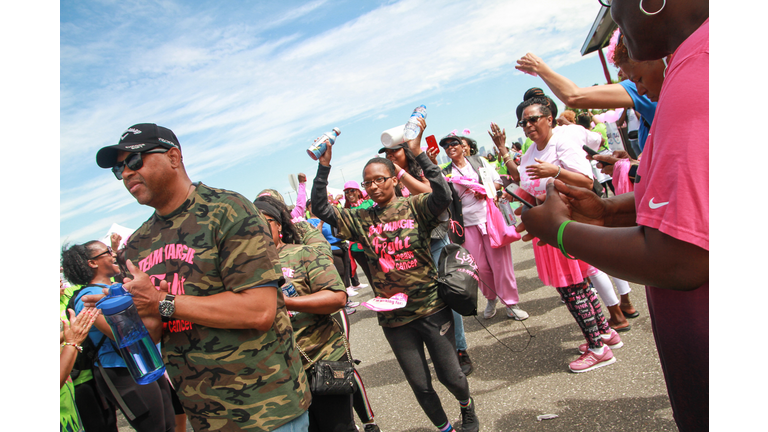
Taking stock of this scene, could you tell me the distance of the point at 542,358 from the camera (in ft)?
13.3

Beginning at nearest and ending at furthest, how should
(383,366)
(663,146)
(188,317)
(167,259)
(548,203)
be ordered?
(663,146), (548,203), (188,317), (167,259), (383,366)

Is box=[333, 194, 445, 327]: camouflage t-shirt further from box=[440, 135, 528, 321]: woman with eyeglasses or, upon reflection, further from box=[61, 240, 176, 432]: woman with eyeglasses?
box=[440, 135, 528, 321]: woman with eyeglasses

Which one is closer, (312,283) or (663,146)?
(663,146)

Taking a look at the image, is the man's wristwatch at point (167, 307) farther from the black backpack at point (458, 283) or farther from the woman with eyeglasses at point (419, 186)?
the woman with eyeglasses at point (419, 186)

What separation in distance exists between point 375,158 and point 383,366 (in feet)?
8.65

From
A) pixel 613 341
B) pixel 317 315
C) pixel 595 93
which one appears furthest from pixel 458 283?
pixel 613 341

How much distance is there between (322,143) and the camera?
10.7 feet

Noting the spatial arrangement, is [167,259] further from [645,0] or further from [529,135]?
[529,135]

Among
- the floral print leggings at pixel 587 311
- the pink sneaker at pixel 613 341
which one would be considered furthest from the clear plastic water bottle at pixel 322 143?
the pink sneaker at pixel 613 341

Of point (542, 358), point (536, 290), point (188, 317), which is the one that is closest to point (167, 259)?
point (188, 317)

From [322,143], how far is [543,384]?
273 centimetres

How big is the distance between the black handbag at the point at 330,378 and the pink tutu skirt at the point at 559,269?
2.02m

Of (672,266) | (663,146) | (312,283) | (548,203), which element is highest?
(663,146)

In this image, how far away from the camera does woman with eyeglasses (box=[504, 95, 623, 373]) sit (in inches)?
142
